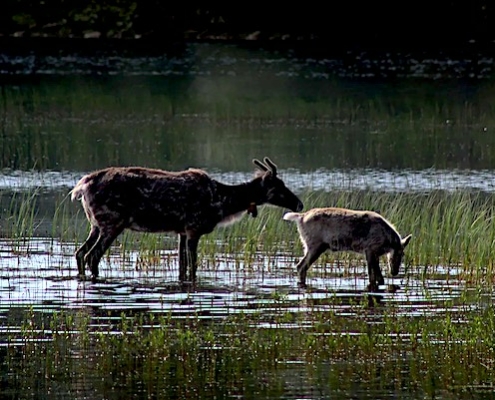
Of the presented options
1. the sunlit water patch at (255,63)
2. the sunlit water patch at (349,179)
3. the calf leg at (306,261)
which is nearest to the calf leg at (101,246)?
the calf leg at (306,261)

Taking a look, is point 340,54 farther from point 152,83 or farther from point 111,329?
point 111,329

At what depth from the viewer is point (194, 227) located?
59.6 feet

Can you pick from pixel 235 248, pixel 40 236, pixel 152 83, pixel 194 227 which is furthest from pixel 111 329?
pixel 152 83

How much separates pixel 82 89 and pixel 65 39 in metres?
15.8

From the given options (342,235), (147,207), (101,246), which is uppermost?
(147,207)

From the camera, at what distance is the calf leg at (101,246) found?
17734 millimetres

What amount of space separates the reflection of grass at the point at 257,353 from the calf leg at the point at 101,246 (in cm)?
287

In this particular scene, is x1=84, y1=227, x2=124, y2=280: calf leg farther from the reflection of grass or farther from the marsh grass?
the reflection of grass

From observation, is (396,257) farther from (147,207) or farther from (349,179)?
(349,179)

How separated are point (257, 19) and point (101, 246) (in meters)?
50.8

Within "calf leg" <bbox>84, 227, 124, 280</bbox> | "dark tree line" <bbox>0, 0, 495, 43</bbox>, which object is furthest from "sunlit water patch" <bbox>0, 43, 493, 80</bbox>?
"calf leg" <bbox>84, 227, 124, 280</bbox>

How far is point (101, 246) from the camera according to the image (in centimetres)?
1781

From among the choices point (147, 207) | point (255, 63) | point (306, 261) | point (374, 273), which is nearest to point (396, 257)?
point (374, 273)

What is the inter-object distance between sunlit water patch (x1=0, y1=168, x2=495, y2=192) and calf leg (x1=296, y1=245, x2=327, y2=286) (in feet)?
37.3
